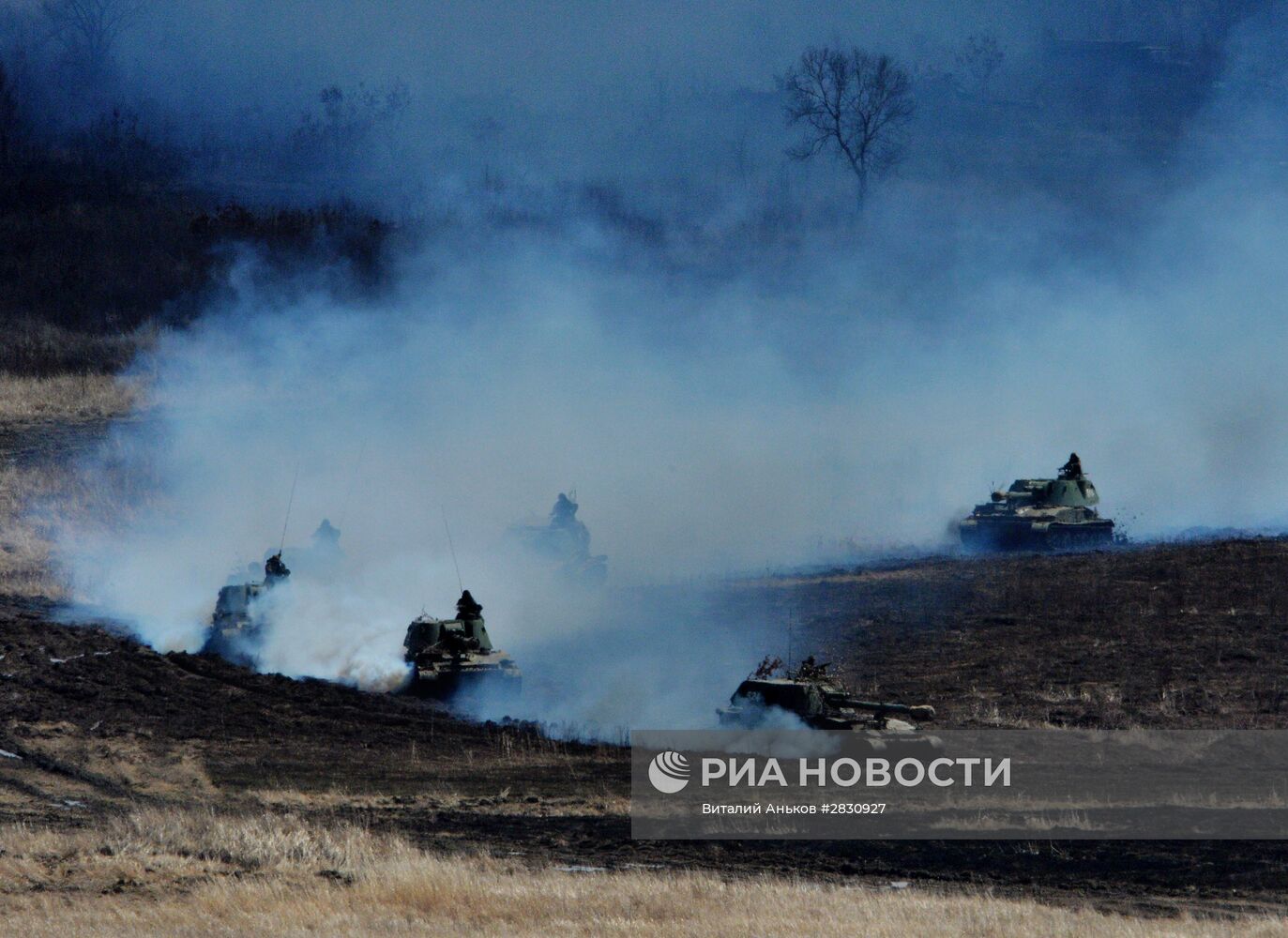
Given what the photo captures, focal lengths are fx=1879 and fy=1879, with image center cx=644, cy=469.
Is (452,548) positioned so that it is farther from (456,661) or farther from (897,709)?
(897,709)

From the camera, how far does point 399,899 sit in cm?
1734

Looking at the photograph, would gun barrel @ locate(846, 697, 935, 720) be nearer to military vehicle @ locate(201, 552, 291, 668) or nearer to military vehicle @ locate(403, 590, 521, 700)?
military vehicle @ locate(403, 590, 521, 700)

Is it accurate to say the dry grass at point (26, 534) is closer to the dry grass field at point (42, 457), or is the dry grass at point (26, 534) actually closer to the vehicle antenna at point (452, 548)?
the dry grass field at point (42, 457)

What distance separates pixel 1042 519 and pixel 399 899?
3488cm

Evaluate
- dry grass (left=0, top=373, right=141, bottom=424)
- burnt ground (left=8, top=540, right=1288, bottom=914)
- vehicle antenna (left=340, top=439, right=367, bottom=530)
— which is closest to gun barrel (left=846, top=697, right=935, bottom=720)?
burnt ground (left=8, top=540, right=1288, bottom=914)

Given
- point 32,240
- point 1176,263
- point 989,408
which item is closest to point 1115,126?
point 1176,263

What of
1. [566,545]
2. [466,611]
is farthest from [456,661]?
[566,545]

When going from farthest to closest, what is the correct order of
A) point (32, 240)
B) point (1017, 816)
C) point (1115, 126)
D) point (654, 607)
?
point (1115, 126)
point (32, 240)
point (654, 607)
point (1017, 816)

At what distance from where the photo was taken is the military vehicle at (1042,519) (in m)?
49.6

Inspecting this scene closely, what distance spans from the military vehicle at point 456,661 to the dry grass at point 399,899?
13.8m

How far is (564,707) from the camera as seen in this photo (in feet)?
109

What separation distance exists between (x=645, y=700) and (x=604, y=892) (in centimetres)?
1496

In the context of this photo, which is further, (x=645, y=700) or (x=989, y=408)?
(x=989, y=408)

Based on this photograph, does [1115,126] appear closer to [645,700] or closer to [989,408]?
[989,408]
